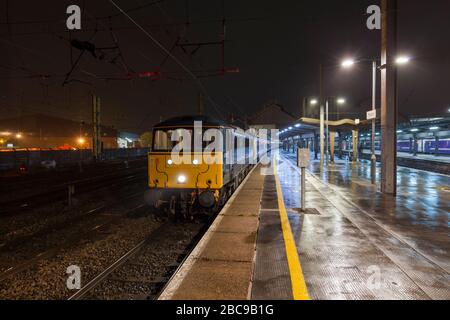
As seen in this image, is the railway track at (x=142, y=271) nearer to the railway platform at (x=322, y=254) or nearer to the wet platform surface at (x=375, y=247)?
the railway platform at (x=322, y=254)

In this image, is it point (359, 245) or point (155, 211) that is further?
point (155, 211)

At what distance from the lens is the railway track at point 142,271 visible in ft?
15.5

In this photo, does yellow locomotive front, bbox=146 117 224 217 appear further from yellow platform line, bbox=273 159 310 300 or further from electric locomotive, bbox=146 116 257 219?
yellow platform line, bbox=273 159 310 300

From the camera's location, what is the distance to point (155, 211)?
10195 millimetres

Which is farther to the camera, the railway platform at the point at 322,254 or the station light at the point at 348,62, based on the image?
the station light at the point at 348,62

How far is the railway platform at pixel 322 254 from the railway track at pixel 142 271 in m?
0.79

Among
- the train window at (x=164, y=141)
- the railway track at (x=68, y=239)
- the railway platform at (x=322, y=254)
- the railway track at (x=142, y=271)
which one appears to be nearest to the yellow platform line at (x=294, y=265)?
the railway platform at (x=322, y=254)

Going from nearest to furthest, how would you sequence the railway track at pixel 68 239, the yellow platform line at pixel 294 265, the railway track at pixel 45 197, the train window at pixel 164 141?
the yellow platform line at pixel 294 265, the railway track at pixel 68 239, the train window at pixel 164 141, the railway track at pixel 45 197

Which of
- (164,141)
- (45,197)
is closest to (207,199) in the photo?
(164,141)

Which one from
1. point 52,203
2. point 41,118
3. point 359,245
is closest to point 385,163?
point 359,245

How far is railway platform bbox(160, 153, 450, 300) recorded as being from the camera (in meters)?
3.89

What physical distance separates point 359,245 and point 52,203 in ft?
38.5

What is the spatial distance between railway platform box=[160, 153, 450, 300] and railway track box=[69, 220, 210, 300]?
2.60 feet

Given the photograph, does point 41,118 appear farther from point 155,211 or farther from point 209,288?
point 209,288
